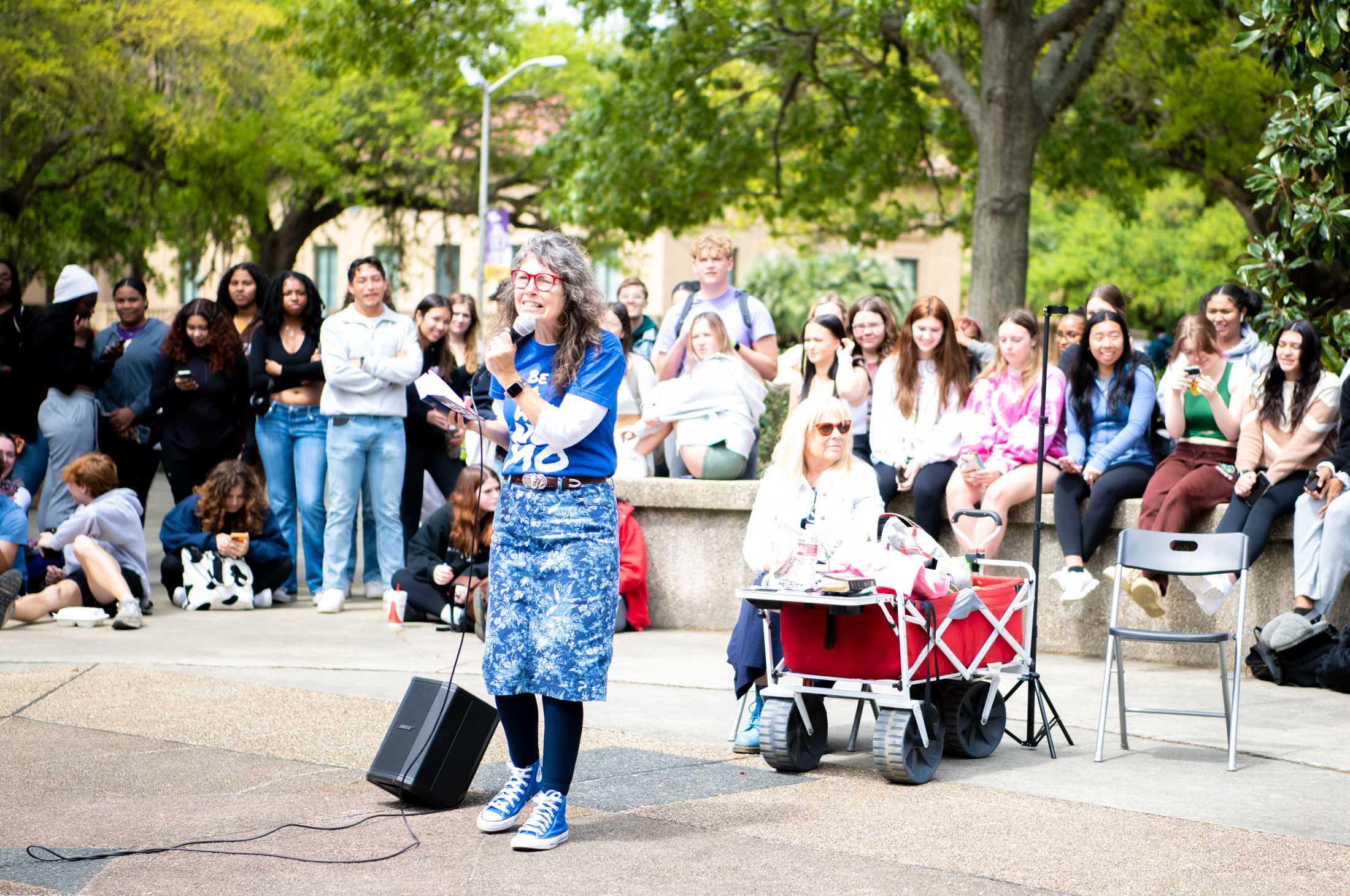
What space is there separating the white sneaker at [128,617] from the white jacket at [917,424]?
449cm

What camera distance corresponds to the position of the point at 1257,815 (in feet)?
19.1

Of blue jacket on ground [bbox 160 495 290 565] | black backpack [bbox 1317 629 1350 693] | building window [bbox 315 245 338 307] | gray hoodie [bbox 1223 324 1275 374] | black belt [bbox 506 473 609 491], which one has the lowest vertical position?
black backpack [bbox 1317 629 1350 693]

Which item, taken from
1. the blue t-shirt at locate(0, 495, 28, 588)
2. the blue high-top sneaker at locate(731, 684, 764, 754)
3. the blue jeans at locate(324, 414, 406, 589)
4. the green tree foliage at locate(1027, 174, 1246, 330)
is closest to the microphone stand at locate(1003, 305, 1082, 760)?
the blue high-top sneaker at locate(731, 684, 764, 754)

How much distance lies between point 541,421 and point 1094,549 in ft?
16.3

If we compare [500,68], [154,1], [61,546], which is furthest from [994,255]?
[154,1]

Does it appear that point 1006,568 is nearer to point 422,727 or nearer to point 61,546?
point 422,727

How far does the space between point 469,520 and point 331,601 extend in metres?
1.30

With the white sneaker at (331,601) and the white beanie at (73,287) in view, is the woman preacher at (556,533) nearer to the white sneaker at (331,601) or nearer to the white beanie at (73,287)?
the white sneaker at (331,601)

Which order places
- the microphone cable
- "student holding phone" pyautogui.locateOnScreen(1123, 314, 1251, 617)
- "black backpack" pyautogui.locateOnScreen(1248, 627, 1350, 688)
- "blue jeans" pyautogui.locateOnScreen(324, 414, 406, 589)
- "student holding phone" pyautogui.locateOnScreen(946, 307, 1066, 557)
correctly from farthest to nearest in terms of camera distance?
"blue jeans" pyautogui.locateOnScreen(324, 414, 406, 589) → "student holding phone" pyautogui.locateOnScreen(946, 307, 1066, 557) → "student holding phone" pyautogui.locateOnScreen(1123, 314, 1251, 617) → "black backpack" pyautogui.locateOnScreen(1248, 627, 1350, 688) → the microphone cable

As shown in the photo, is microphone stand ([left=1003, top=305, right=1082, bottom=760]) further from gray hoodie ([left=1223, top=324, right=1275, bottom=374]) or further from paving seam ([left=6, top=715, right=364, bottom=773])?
paving seam ([left=6, top=715, right=364, bottom=773])

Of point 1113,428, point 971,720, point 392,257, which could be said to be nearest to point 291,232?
point 392,257

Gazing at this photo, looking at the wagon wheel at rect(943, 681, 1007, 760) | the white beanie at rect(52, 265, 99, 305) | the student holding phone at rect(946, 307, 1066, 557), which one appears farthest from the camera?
the white beanie at rect(52, 265, 99, 305)

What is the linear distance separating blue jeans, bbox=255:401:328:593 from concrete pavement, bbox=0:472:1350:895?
2151 mm

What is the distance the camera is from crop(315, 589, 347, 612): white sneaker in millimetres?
10531
